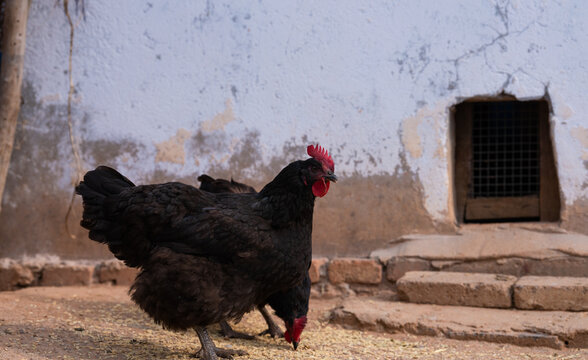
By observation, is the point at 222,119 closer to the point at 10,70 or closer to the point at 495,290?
the point at 10,70

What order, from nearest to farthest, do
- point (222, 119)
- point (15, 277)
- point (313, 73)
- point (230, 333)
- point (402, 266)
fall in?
point (230, 333) → point (402, 266) → point (313, 73) → point (222, 119) → point (15, 277)

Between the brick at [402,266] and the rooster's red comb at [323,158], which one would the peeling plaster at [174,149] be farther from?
the rooster's red comb at [323,158]

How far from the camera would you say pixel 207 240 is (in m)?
3.62

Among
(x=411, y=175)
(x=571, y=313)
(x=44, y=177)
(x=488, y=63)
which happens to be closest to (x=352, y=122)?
(x=411, y=175)

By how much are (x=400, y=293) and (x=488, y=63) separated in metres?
2.12

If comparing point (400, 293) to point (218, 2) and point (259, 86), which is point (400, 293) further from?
point (218, 2)

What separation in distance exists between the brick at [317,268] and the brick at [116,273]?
170 cm

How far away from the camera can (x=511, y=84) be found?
541 centimetres

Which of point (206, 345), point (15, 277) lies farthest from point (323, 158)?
point (15, 277)

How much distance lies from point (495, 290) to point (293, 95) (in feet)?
8.09

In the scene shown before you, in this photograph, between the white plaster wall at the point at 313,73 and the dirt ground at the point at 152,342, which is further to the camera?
the white plaster wall at the point at 313,73

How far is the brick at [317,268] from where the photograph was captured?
5.69 m

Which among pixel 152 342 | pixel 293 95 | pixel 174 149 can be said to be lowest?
pixel 152 342

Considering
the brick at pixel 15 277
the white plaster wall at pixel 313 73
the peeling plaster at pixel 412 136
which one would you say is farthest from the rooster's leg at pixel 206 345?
the brick at pixel 15 277
